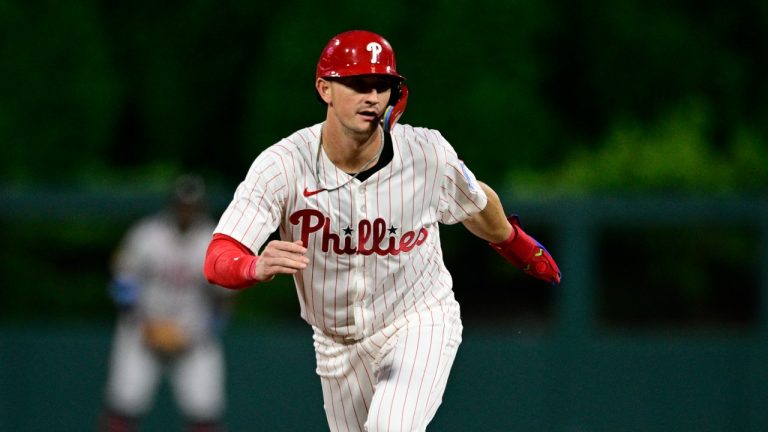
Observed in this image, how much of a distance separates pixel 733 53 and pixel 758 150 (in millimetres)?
1137

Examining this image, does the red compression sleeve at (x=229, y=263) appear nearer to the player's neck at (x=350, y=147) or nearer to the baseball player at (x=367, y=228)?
the baseball player at (x=367, y=228)

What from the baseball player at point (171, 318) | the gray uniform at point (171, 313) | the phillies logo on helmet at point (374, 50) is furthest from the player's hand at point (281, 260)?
the gray uniform at point (171, 313)

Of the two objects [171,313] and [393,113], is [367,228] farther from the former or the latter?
[171,313]

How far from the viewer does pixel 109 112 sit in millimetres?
11570

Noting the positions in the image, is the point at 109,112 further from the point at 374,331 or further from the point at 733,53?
the point at 374,331

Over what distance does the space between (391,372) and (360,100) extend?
0.88m

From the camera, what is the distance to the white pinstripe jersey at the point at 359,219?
161 inches

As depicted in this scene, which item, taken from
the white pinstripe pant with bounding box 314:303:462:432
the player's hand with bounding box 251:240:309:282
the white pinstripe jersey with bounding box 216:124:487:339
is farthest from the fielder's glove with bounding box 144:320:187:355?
the player's hand with bounding box 251:240:309:282

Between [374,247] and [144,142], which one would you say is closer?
[374,247]

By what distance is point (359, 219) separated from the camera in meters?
4.21

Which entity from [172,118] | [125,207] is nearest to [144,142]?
[172,118]

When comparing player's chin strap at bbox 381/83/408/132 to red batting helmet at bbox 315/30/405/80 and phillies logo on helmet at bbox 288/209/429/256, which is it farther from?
phillies logo on helmet at bbox 288/209/429/256

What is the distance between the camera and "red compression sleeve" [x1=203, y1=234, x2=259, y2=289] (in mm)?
3795

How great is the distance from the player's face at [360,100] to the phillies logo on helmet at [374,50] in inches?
2.1
